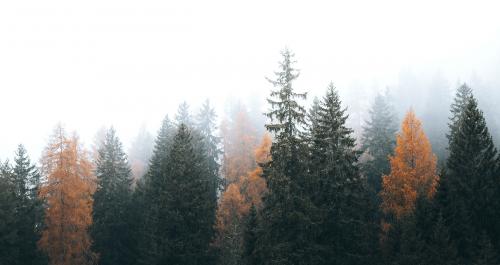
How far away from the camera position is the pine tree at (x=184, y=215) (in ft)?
102

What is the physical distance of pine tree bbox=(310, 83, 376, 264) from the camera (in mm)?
28516

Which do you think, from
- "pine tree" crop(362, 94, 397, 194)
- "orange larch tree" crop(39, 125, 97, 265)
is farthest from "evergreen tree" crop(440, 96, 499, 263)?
"orange larch tree" crop(39, 125, 97, 265)

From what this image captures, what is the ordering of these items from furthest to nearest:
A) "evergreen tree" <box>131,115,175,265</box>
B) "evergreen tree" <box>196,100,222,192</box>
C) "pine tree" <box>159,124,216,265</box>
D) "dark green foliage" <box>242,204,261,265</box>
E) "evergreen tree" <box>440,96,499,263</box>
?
"evergreen tree" <box>196,100,222,192</box>, "evergreen tree" <box>131,115,175,265</box>, "dark green foliage" <box>242,204,261,265</box>, "pine tree" <box>159,124,216,265</box>, "evergreen tree" <box>440,96,499,263</box>

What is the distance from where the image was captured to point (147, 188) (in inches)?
1646

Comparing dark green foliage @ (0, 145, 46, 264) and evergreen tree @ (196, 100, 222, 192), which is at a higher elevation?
evergreen tree @ (196, 100, 222, 192)

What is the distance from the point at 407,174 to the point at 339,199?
8580 millimetres

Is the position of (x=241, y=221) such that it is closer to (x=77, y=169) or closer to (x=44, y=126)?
(x=77, y=169)

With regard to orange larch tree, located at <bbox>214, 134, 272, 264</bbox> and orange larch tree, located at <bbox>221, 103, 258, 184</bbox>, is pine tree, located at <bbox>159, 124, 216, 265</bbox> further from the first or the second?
orange larch tree, located at <bbox>221, 103, 258, 184</bbox>

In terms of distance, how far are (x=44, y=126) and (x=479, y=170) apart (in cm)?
15189

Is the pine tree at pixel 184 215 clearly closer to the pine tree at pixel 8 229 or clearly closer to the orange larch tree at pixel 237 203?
the orange larch tree at pixel 237 203

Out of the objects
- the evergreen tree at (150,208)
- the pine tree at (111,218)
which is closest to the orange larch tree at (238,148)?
the evergreen tree at (150,208)

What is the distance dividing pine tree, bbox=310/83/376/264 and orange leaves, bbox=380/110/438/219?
5459 millimetres

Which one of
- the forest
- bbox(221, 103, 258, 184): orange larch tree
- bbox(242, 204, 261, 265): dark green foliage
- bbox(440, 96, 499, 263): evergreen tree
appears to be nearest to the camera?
the forest

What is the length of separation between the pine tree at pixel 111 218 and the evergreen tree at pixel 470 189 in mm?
29143
